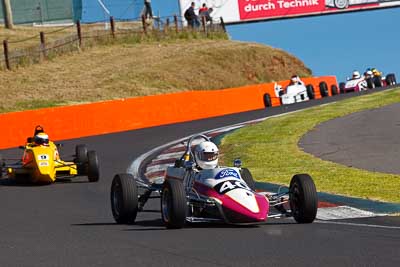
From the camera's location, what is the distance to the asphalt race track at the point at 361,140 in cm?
1853

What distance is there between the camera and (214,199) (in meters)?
12.0

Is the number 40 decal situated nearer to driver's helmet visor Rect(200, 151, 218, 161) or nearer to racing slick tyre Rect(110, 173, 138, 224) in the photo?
driver's helmet visor Rect(200, 151, 218, 161)

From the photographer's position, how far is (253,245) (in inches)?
404

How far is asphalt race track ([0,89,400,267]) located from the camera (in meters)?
9.30

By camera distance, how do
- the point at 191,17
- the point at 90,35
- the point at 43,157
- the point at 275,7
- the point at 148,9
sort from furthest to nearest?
1. the point at 275,7
2. the point at 191,17
3. the point at 148,9
4. the point at 90,35
5. the point at 43,157

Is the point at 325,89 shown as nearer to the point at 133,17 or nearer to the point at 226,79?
the point at 226,79

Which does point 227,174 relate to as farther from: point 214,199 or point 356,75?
point 356,75

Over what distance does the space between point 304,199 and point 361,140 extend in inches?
399

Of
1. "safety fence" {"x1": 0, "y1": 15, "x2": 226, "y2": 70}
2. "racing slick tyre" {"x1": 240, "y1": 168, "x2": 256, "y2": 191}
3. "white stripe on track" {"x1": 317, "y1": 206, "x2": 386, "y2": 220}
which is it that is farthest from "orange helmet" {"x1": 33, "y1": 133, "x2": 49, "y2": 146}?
"safety fence" {"x1": 0, "y1": 15, "x2": 226, "y2": 70}

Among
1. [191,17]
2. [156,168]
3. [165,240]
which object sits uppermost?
[191,17]

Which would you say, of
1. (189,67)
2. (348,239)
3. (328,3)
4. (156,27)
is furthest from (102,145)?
(328,3)

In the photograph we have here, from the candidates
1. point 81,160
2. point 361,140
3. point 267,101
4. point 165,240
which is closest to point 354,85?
point 267,101

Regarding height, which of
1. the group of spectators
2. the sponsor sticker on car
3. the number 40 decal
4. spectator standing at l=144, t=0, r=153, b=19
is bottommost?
the number 40 decal

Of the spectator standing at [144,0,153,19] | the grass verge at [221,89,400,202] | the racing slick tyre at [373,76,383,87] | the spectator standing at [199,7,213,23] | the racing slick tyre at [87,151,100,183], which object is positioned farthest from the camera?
the spectator standing at [199,7,213,23]
